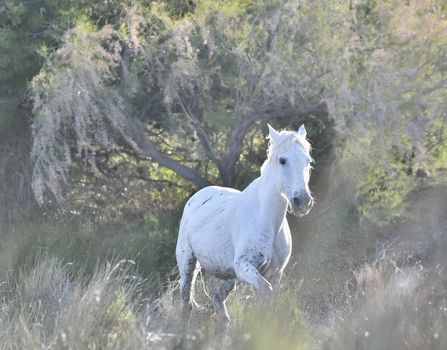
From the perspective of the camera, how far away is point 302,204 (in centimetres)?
722

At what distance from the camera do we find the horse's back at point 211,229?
8.66 m

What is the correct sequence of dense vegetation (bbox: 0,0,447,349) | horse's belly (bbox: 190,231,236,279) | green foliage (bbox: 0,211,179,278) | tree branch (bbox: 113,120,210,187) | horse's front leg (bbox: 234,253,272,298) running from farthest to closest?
tree branch (bbox: 113,120,210,187) < green foliage (bbox: 0,211,179,278) < dense vegetation (bbox: 0,0,447,349) < horse's belly (bbox: 190,231,236,279) < horse's front leg (bbox: 234,253,272,298)

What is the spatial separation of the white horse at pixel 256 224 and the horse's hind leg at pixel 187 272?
1cm

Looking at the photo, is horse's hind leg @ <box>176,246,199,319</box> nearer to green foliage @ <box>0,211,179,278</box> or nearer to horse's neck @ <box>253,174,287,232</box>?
horse's neck @ <box>253,174,287,232</box>

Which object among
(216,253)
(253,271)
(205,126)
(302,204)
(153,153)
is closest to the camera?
(302,204)

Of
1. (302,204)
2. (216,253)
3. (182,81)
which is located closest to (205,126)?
(182,81)

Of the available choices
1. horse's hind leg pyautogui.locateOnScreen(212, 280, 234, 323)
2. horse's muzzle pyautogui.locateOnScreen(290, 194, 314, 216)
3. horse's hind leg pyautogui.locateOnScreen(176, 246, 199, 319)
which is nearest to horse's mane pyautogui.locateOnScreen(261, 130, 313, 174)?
horse's muzzle pyautogui.locateOnScreen(290, 194, 314, 216)

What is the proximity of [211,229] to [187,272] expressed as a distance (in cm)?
92

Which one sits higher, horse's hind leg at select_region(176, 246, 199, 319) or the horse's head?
the horse's head

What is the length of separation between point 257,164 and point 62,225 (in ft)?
10.3

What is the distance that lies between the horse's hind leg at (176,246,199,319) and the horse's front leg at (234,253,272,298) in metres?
1.54

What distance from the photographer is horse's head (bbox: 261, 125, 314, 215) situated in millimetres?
7266

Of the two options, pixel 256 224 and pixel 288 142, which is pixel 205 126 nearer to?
pixel 256 224

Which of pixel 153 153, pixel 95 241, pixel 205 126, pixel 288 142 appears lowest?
pixel 95 241
